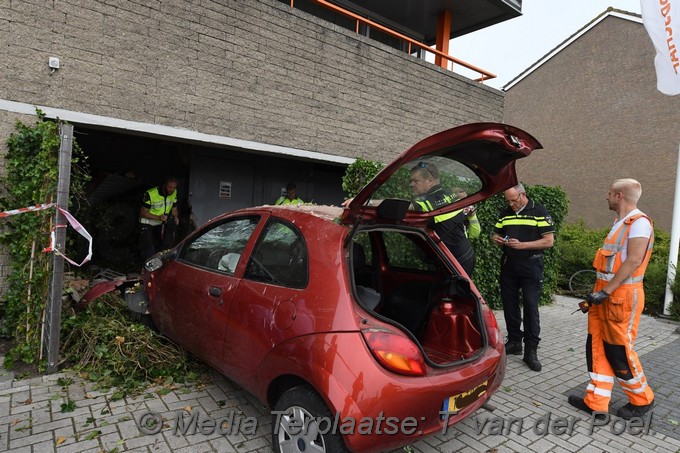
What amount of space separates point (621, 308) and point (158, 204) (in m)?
6.21

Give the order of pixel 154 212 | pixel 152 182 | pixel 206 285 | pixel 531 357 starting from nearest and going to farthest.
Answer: pixel 206 285 < pixel 531 357 < pixel 154 212 < pixel 152 182

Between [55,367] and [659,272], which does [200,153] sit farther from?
[659,272]

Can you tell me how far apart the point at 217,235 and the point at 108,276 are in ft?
11.2

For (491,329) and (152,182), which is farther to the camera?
(152,182)

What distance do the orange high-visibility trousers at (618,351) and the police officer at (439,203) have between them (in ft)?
4.01

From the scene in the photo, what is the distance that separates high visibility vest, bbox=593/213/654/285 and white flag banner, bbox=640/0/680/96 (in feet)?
14.5

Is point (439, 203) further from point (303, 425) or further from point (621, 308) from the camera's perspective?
point (303, 425)

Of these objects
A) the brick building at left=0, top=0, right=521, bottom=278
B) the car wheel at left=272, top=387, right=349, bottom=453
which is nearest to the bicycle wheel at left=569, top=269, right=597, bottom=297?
the brick building at left=0, top=0, right=521, bottom=278

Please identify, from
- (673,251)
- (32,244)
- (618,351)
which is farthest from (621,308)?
(673,251)

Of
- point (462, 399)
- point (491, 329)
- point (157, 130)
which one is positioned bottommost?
point (462, 399)

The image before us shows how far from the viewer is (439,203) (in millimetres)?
3064

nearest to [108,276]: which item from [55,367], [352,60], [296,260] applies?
[55,367]

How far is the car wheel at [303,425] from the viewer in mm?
2059

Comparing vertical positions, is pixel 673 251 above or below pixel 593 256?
above
